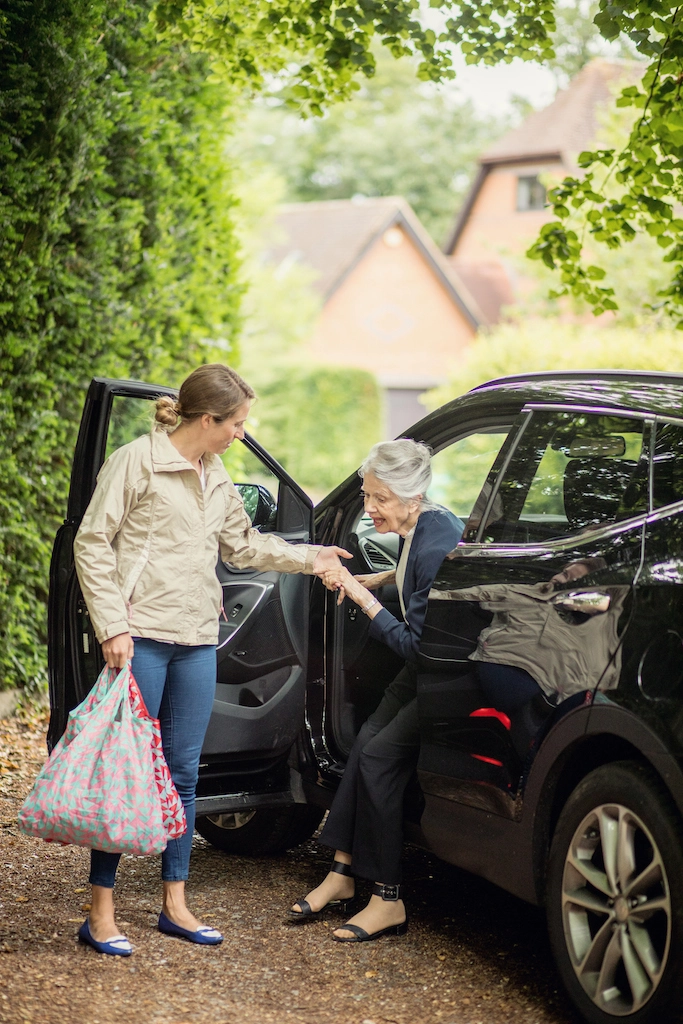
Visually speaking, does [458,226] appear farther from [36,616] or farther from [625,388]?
[625,388]

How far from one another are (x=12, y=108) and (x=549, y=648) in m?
4.92

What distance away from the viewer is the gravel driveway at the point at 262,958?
3648 millimetres

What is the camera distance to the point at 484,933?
4.38m

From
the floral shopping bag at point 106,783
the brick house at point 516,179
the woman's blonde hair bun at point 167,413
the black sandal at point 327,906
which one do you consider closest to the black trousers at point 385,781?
the black sandal at point 327,906

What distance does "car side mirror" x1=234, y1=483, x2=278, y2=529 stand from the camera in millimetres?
4656

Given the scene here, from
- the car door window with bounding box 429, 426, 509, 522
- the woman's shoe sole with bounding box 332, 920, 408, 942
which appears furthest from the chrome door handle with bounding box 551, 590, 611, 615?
the car door window with bounding box 429, 426, 509, 522

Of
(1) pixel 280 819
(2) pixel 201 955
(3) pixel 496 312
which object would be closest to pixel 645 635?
(2) pixel 201 955

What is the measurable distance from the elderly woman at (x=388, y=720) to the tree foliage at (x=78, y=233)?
3.40 metres

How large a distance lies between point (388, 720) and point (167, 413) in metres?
1.39

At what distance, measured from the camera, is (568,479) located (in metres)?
3.81

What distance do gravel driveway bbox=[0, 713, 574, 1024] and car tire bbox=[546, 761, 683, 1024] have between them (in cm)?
36

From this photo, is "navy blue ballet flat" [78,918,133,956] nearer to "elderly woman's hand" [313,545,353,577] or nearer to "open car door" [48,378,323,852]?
"open car door" [48,378,323,852]

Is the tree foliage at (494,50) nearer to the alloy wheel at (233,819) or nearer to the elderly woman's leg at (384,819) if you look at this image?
the elderly woman's leg at (384,819)

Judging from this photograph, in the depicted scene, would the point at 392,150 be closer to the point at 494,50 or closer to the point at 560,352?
the point at 560,352
